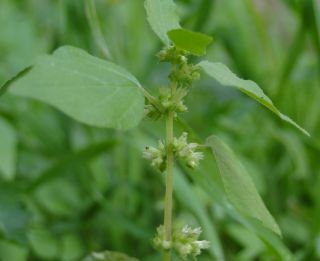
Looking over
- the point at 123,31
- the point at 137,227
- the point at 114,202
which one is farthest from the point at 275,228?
the point at 123,31

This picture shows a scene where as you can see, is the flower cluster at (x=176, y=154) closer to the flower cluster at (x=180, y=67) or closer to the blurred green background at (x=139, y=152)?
the flower cluster at (x=180, y=67)

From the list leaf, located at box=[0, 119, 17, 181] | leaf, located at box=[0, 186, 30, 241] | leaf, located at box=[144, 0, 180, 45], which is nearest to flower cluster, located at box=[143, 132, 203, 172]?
leaf, located at box=[144, 0, 180, 45]

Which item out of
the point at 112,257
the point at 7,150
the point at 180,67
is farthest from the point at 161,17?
the point at 7,150

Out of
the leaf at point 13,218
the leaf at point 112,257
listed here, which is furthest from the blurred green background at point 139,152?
the leaf at point 112,257

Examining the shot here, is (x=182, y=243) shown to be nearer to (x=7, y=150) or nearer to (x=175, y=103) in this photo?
(x=175, y=103)

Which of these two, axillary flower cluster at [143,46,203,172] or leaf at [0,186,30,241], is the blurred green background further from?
axillary flower cluster at [143,46,203,172]
